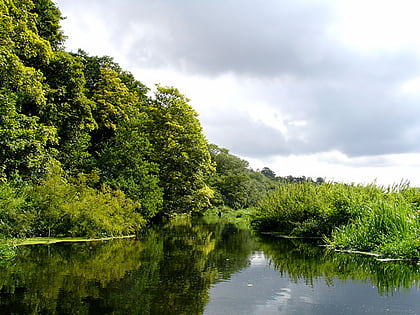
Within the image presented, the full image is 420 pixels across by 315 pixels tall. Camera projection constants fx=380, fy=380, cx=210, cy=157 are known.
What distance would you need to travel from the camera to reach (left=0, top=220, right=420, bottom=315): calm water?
251 inches

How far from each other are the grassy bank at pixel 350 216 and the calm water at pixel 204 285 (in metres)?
1.34

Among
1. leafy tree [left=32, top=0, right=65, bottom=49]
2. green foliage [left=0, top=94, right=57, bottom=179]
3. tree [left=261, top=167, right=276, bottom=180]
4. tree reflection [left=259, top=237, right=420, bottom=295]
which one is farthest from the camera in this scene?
tree [left=261, top=167, right=276, bottom=180]

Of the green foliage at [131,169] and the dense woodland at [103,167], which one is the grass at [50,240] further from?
the green foliage at [131,169]

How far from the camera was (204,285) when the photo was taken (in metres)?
8.11

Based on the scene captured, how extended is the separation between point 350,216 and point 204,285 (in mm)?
11072

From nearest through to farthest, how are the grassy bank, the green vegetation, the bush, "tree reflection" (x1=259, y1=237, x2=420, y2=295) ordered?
"tree reflection" (x1=259, y1=237, x2=420, y2=295)
the grassy bank
the green vegetation
the bush

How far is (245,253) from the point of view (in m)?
13.9

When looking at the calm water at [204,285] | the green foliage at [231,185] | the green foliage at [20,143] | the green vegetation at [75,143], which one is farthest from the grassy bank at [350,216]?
the green foliage at [231,185]

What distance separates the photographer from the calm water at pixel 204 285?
21.0ft

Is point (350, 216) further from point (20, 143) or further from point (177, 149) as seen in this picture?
point (177, 149)

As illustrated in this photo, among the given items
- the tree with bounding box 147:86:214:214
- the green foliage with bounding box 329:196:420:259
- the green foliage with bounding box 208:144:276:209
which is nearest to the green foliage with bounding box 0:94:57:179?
the tree with bounding box 147:86:214:214

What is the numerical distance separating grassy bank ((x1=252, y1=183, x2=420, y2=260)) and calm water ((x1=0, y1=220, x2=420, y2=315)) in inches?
52.9

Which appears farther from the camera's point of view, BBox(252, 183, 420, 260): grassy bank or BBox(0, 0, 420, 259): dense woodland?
BBox(0, 0, 420, 259): dense woodland

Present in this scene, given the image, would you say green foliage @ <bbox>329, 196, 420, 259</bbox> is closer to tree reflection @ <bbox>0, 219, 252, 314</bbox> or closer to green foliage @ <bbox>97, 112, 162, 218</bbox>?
tree reflection @ <bbox>0, 219, 252, 314</bbox>
